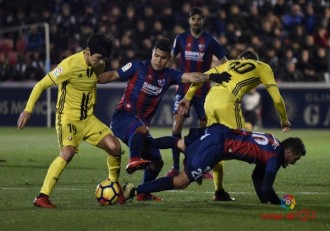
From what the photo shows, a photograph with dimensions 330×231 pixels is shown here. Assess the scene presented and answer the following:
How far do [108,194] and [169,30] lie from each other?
16587 mm

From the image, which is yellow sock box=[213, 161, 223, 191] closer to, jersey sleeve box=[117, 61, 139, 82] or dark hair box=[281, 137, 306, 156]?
dark hair box=[281, 137, 306, 156]

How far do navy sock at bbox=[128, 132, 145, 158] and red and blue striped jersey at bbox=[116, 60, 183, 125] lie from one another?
0.54 meters

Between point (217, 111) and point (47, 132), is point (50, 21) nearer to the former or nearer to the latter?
point (47, 132)

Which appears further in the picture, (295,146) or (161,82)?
(161,82)

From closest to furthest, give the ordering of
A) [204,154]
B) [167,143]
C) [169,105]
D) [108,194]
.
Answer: [204,154] → [108,194] → [167,143] → [169,105]

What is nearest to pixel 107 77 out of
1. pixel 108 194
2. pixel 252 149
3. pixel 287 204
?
pixel 108 194

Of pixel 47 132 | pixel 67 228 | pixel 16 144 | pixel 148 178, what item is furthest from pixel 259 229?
pixel 47 132

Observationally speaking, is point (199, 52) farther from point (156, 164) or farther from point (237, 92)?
point (156, 164)

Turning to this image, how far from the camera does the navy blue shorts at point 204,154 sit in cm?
1009

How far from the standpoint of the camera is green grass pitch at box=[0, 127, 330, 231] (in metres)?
8.88

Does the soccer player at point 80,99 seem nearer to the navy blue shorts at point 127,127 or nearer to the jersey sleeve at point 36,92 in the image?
the jersey sleeve at point 36,92

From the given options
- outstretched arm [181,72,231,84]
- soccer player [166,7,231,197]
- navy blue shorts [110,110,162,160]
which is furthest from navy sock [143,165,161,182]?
soccer player [166,7,231,197]

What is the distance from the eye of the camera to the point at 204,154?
397 inches

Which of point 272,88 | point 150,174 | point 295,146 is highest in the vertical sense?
point 272,88
